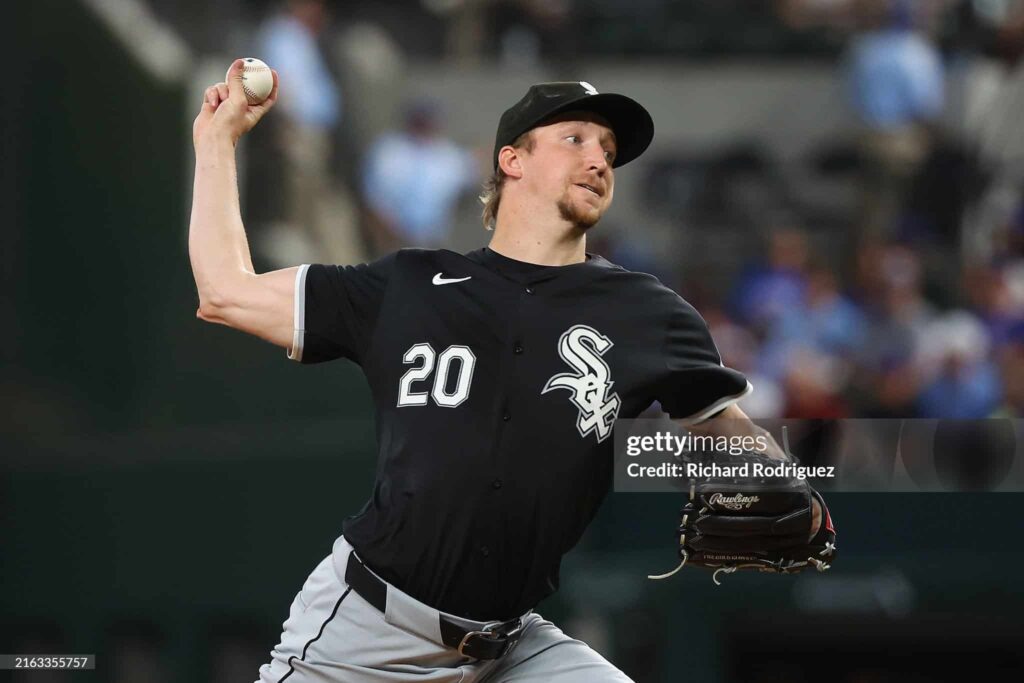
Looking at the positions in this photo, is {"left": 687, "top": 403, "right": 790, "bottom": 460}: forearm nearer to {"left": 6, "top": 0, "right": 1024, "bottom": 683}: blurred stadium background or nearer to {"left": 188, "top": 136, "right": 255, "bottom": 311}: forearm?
{"left": 188, "top": 136, "right": 255, "bottom": 311}: forearm

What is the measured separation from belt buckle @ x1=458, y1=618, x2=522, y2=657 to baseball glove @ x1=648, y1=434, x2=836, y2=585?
0.40 meters

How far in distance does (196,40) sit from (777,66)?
12.8 feet

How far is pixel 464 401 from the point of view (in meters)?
3.17

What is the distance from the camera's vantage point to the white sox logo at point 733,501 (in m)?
3.40

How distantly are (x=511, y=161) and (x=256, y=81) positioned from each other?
647 millimetres

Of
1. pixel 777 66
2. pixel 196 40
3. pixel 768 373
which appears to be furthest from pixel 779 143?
pixel 196 40

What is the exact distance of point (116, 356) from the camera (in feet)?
23.0

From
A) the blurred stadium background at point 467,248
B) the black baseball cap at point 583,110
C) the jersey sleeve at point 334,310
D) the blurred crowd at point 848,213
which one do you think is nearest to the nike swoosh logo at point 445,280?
the jersey sleeve at point 334,310

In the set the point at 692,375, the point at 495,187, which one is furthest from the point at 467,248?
the point at 692,375

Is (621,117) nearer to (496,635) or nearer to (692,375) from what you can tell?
(692,375)

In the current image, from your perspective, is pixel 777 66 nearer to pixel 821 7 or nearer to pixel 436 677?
pixel 821 7

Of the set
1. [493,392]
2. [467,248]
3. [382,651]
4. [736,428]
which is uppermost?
[467,248]

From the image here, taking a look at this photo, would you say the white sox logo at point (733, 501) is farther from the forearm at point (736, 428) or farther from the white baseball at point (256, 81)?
the white baseball at point (256, 81)

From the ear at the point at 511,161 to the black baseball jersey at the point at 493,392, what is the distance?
269mm
